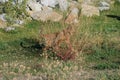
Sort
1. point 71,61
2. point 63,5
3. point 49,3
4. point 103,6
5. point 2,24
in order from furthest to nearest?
1. point 103,6
2. point 49,3
3. point 63,5
4. point 2,24
5. point 71,61

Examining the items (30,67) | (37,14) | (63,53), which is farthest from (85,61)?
(37,14)

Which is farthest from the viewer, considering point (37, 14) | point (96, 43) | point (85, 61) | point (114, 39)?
point (37, 14)

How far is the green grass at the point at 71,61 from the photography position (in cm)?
893

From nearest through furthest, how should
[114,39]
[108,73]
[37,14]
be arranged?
1. [108,73]
2. [114,39]
3. [37,14]

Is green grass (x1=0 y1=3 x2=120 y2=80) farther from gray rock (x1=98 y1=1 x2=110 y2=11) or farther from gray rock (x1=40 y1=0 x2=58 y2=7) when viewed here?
gray rock (x1=40 y1=0 x2=58 y2=7)

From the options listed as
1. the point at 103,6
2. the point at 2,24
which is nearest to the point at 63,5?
the point at 103,6

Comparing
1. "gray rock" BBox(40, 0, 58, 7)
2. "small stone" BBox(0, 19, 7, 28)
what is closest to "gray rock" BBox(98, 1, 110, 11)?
"gray rock" BBox(40, 0, 58, 7)

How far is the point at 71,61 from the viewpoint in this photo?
1075cm

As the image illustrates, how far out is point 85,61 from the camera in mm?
10945

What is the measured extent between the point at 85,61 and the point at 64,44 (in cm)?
73

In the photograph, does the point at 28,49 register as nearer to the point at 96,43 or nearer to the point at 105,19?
the point at 96,43

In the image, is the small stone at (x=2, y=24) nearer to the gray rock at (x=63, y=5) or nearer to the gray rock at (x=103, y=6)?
the gray rock at (x=63, y=5)

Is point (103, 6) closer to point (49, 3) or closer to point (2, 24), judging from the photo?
point (49, 3)

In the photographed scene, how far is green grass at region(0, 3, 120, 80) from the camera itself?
8.93 meters
